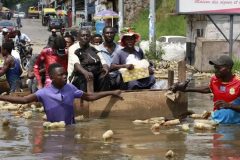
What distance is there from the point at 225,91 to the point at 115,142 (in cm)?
190

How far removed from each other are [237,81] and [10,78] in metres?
5.56

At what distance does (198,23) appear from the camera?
2466 centimetres

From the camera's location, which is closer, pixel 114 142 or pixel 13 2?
pixel 114 142

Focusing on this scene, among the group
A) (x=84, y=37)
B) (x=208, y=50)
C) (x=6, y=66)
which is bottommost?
(x=208, y=50)

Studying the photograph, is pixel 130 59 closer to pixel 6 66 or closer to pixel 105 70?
pixel 105 70

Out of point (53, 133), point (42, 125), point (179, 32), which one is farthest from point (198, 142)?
point (179, 32)

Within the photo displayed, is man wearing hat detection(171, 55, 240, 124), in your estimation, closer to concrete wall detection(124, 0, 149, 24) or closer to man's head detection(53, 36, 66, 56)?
man's head detection(53, 36, 66, 56)

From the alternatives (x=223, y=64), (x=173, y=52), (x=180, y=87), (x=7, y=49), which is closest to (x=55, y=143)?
(x=180, y=87)

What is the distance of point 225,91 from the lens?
8859 mm

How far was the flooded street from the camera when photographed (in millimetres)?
6973

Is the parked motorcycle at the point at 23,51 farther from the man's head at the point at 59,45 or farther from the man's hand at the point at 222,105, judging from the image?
the man's hand at the point at 222,105

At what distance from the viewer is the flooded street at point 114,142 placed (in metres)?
6.97

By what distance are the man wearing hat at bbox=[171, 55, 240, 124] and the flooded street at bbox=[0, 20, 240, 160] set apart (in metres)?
0.17

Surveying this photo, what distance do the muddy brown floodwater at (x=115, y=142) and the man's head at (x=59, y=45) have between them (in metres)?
1.42
